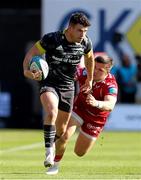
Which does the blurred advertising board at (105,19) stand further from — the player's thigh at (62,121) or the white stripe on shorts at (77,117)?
the player's thigh at (62,121)

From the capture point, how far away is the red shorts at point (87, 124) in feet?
46.8

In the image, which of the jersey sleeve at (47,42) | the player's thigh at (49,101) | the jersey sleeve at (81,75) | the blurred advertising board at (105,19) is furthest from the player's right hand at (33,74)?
the blurred advertising board at (105,19)

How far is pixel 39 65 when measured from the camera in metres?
→ 12.6

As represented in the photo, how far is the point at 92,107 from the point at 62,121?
44.5 inches

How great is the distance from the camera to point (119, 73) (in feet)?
91.5

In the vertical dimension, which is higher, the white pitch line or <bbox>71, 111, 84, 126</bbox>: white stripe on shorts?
<bbox>71, 111, 84, 126</bbox>: white stripe on shorts

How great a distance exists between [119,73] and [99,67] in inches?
555

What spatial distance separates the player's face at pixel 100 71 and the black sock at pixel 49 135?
5.26 ft

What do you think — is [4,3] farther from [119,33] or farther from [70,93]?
[70,93]

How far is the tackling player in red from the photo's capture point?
44.3 feet

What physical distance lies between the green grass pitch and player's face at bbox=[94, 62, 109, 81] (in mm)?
1420

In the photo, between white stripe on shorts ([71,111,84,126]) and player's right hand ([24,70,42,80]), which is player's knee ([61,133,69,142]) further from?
player's right hand ([24,70,42,80])

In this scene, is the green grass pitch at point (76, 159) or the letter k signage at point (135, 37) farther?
the letter k signage at point (135, 37)

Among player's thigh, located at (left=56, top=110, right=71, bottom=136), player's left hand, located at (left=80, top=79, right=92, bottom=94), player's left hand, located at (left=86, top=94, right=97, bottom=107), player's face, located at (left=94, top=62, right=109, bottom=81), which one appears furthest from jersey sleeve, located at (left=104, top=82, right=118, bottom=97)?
player's thigh, located at (left=56, top=110, right=71, bottom=136)
